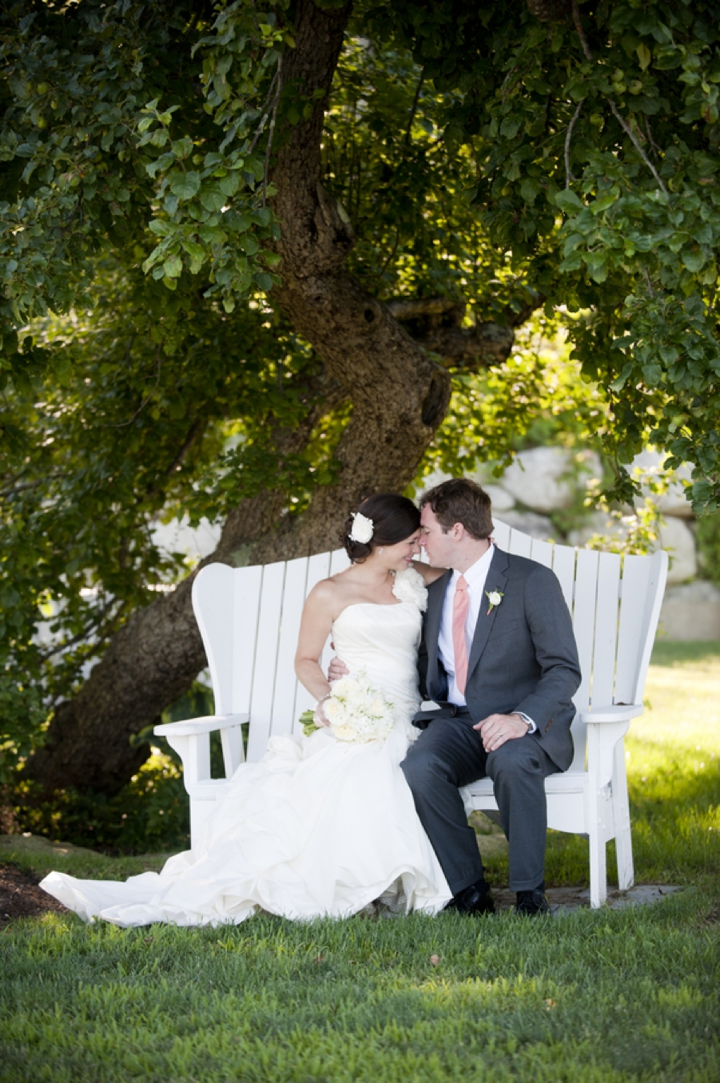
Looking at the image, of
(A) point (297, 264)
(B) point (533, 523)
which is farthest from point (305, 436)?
(B) point (533, 523)

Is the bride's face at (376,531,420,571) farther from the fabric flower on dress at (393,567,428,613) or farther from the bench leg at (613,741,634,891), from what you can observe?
the bench leg at (613,741,634,891)

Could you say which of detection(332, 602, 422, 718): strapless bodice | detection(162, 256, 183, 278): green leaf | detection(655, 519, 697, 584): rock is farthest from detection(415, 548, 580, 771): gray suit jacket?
detection(655, 519, 697, 584): rock

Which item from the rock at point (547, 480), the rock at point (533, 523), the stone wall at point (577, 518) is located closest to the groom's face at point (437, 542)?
the stone wall at point (577, 518)

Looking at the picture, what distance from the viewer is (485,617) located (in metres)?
3.69

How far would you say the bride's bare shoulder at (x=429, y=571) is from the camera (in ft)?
13.3

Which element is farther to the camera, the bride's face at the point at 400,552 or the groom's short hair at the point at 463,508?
the bride's face at the point at 400,552

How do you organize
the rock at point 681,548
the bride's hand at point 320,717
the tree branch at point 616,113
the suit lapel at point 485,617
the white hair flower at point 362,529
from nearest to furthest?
1. the tree branch at point 616,113
2. the suit lapel at point 485,617
3. the bride's hand at point 320,717
4. the white hair flower at point 362,529
5. the rock at point 681,548

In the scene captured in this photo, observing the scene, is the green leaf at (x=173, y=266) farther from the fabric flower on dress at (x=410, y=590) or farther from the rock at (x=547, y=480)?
the rock at (x=547, y=480)

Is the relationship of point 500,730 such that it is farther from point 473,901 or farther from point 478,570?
point 478,570

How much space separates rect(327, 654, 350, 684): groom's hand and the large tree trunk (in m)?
1.41

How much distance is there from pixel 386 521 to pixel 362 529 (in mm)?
96

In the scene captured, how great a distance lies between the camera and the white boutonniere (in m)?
3.64

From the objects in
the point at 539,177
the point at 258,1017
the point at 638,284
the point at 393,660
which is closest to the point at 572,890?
the point at 393,660

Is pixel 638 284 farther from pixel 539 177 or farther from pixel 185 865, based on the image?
pixel 185 865
